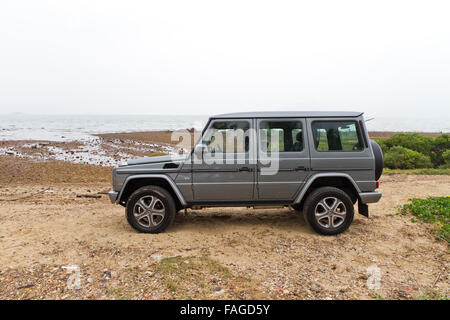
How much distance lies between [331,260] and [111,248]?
3.34m

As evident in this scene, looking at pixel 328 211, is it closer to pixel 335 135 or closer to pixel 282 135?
pixel 335 135

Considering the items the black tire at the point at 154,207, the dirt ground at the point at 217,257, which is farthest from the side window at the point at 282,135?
the black tire at the point at 154,207

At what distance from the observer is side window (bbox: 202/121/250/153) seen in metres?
5.05

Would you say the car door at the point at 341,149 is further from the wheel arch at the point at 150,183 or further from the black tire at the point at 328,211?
the wheel arch at the point at 150,183

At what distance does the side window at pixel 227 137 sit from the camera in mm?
5055

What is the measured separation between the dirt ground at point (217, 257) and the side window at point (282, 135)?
153 cm

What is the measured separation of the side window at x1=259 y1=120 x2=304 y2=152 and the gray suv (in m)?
0.02

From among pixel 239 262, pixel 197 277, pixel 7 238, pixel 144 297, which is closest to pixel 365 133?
pixel 239 262

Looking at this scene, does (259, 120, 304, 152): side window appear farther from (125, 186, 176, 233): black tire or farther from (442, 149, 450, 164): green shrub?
(442, 149, 450, 164): green shrub

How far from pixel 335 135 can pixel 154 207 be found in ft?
11.2

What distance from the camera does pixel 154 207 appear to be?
201 inches

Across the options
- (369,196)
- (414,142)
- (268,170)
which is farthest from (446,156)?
(268,170)

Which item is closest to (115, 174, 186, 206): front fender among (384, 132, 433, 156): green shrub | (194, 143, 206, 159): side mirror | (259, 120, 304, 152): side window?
(194, 143, 206, 159): side mirror
